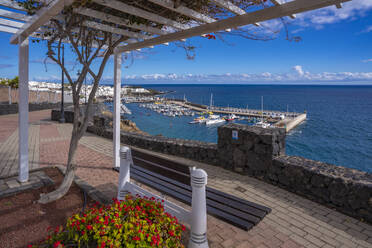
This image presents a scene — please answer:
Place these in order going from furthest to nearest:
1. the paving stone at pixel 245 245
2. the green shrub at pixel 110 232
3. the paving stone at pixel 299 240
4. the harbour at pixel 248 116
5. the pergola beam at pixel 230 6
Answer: the harbour at pixel 248 116, the paving stone at pixel 299 240, the paving stone at pixel 245 245, the pergola beam at pixel 230 6, the green shrub at pixel 110 232

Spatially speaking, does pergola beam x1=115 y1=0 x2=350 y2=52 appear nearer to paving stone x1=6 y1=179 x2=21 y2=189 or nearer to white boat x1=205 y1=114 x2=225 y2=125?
paving stone x1=6 y1=179 x2=21 y2=189

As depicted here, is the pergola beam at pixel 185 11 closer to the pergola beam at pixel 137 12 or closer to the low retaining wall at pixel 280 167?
the pergola beam at pixel 137 12

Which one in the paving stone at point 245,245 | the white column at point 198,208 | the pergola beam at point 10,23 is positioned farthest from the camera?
the pergola beam at point 10,23

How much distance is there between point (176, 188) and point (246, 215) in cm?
85

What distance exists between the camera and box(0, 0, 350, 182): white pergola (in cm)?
222

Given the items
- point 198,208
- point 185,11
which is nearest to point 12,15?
point 185,11

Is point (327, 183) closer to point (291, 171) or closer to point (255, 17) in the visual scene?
point (291, 171)

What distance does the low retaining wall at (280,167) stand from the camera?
3320 mm

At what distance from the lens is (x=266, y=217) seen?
10.5 ft

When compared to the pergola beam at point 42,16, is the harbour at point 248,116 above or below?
below

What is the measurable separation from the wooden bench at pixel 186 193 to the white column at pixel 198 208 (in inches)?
8.9

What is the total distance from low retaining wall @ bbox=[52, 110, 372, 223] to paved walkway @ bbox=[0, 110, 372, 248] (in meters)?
0.16

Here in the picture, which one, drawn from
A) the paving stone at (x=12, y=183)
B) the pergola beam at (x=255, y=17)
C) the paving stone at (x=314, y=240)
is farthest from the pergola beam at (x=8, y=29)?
the paving stone at (x=314, y=240)

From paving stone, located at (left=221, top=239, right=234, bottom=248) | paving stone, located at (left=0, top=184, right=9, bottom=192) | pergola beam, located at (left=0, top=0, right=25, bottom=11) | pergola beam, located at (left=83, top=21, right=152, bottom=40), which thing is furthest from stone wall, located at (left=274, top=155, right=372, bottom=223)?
pergola beam, located at (left=0, top=0, right=25, bottom=11)
